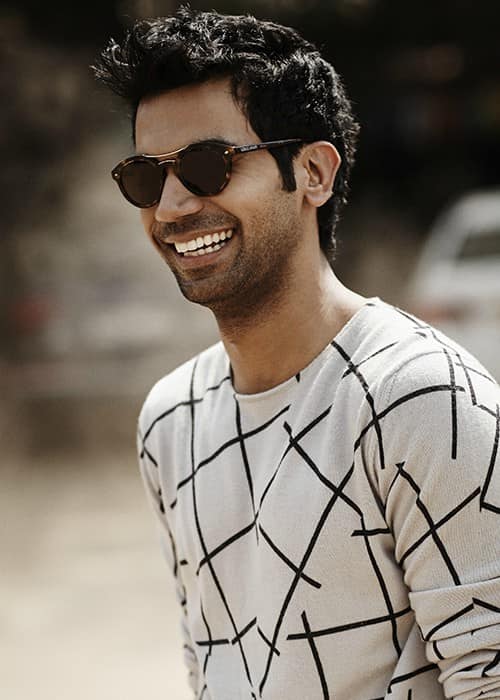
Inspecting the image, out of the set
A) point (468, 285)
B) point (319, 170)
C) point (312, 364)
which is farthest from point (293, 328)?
point (468, 285)

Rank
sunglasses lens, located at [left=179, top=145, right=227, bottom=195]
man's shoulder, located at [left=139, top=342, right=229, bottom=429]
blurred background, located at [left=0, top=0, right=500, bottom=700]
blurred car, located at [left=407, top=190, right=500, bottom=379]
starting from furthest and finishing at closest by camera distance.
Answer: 1. blurred car, located at [left=407, top=190, right=500, bottom=379]
2. blurred background, located at [left=0, top=0, right=500, bottom=700]
3. man's shoulder, located at [left=139, top=342, right=229, bottom=429]
4. sunglasses lens, located at [left=179, top=145, right=227, bottom=195]

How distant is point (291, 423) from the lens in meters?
1.85

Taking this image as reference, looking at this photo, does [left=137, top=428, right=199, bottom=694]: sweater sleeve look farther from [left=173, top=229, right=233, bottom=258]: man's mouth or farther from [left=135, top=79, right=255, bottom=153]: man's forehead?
Answer: [left=135, top=79, right=255, bottom=153]: man's forehead

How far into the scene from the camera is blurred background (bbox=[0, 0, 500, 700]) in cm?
539

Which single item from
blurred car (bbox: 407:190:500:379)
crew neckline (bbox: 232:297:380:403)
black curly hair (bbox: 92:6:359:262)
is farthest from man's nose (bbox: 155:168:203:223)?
blurred car (bbox: 407:190:500:379)

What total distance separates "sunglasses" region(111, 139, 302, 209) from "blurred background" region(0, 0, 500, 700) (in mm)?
484

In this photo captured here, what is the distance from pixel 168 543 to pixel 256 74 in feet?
3.19

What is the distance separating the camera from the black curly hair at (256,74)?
6.36ft

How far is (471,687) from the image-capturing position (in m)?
1.61

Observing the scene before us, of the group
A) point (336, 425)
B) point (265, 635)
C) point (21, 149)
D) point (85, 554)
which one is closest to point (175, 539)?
point (265, 635)

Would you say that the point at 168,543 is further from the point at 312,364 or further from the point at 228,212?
the point at 228,212

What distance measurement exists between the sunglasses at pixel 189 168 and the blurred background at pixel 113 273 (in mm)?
484

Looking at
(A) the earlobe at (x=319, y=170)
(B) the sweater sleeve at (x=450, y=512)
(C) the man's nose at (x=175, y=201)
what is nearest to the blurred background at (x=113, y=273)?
(A) the earlobe at (x=319, y=170)

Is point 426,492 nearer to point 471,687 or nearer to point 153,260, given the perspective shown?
point 471,687
